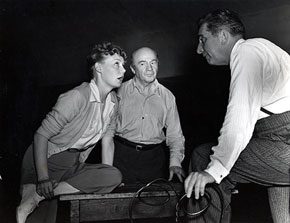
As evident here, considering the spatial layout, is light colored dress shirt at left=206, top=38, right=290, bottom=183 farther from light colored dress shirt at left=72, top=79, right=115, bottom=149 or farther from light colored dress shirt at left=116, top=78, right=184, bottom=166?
light colored dress shirt at left=116, top=78, right=184, bottom=166

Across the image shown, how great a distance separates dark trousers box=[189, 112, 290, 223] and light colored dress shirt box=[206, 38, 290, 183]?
47 mm

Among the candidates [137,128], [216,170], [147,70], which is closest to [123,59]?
[147,70]

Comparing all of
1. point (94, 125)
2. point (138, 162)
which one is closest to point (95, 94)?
point (94, 125)

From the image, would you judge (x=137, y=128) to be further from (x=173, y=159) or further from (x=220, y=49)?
(x=220, y=49)

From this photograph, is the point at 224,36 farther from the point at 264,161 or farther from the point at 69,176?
Result: the point at 69,176

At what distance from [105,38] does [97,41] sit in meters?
0.07

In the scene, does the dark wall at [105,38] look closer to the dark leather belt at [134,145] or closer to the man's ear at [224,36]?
the dark leather belt at [134,145]

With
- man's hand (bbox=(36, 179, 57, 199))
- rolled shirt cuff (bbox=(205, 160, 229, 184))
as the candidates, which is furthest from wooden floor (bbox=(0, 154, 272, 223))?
A: rolled shirt cuff (bbox=(205, 160, 229, 184))

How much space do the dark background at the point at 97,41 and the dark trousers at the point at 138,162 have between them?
1118 mm

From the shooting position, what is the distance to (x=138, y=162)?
2.16 m

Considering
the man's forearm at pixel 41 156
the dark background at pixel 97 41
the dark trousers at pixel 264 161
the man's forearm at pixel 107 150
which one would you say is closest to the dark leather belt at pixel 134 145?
the man's forearm at pixel 107 150

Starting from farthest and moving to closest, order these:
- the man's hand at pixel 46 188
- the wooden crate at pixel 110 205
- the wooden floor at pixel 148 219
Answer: the wooden floor at pixel 148 219
the man's hand at pixel 46 188
the wooden crate at pixel 110 205

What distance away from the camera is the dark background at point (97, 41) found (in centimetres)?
309

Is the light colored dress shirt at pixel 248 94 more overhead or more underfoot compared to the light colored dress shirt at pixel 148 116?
more overhead
